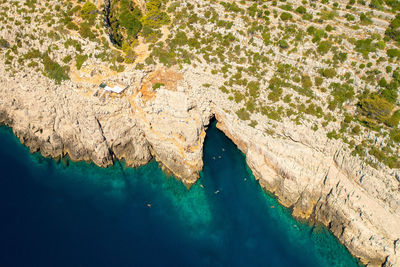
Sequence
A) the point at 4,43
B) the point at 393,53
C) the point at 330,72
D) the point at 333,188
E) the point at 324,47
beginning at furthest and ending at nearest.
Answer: the point at 4,43
the point at 324,47
the point at 330,72
the point at 333,188
the point at 393,53

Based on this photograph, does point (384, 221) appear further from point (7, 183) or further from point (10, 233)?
point (7, 183)

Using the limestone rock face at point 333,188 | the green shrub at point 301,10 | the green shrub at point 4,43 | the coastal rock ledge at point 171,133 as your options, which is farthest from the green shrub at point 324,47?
the green shrub at point 4,43

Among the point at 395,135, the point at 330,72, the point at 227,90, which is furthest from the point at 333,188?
the point at 227,90

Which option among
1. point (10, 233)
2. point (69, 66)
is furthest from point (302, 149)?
point (10, 233)

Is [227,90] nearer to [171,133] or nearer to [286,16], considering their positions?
[171,133]

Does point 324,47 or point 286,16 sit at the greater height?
point 286,16

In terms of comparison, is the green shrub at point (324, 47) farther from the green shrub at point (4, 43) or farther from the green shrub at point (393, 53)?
the green shrub at point (4, 43)

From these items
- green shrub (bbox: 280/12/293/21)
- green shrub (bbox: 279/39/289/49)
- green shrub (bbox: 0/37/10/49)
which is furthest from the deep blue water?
green shrub (bbox: 280/12/293/21)
